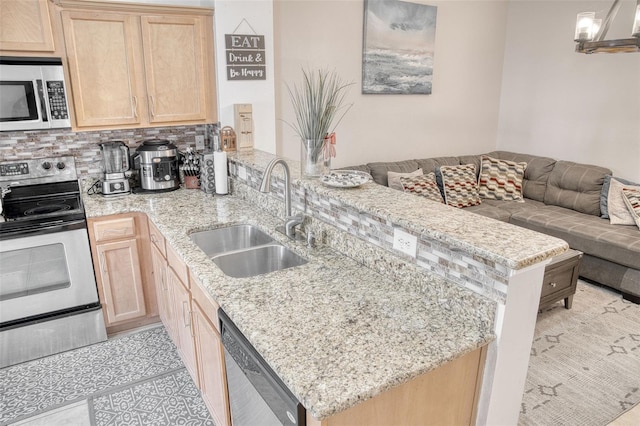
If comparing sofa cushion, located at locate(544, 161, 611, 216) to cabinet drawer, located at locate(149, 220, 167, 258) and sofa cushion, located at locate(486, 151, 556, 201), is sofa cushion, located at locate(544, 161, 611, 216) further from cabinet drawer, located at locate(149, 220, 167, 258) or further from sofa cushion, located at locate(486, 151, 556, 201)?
cabinet drawer, located at locate(149, 220, 167, 258)

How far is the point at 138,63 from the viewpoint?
9.27ft

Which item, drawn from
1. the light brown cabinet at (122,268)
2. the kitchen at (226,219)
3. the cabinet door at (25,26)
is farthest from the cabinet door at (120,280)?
the cabinet door at (25,26)

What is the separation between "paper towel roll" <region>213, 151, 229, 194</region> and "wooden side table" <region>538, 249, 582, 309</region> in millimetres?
2253

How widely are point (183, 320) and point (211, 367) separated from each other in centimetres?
43

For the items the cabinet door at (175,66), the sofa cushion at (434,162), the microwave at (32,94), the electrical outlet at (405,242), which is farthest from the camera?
the sofa cushion at (434,162)

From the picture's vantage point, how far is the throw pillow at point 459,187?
436 cm

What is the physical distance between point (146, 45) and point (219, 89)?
53 cm

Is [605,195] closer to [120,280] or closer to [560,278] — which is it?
[560,278]

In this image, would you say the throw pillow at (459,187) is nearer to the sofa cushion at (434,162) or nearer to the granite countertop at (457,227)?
the sofa cushion at (434,162)

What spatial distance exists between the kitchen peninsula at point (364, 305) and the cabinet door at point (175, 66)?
4.26 ft

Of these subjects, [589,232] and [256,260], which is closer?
[256,260]

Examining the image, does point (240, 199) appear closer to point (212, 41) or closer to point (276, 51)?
point (212, 41)

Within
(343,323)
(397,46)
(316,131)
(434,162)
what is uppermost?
(397,46)

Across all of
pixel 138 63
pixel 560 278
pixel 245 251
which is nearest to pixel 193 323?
pixel 245 251
